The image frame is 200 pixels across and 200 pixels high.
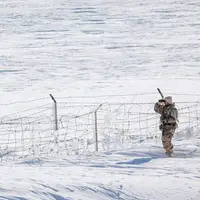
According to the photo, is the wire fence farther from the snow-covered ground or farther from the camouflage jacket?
the camouflage jacket

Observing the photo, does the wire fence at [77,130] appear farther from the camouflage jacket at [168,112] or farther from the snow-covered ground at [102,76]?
the camouflage jacket at [168,112]

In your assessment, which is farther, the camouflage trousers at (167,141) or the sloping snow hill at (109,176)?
the camouflage trousers at (167,141)

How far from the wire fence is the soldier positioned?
0.98 m

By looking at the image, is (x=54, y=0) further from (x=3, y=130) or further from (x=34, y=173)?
(x=34, y=173)

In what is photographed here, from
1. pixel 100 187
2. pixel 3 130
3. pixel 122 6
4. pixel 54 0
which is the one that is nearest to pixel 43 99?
pixel 3 130

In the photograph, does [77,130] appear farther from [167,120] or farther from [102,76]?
[102,76]

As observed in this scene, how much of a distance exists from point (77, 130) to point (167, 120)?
4.04 m

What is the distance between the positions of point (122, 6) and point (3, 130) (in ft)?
129

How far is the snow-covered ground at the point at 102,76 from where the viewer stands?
19.6 ft

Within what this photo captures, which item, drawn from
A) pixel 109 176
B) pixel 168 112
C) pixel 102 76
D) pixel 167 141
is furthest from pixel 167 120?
pixel 102 76

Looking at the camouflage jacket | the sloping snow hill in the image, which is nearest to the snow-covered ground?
the sloping snow hill

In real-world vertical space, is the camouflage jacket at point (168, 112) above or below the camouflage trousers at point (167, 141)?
above

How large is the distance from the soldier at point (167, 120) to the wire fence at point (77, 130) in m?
0.98

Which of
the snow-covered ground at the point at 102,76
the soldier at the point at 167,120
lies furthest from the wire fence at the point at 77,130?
the soldier at the point at 167,120
